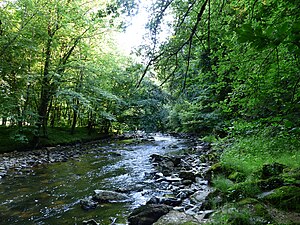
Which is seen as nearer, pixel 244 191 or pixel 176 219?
pixel 176 219

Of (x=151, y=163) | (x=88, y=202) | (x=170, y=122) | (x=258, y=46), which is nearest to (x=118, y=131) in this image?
(x=170, y=122)

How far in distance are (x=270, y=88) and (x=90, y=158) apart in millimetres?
10495

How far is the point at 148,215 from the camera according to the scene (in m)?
4.65

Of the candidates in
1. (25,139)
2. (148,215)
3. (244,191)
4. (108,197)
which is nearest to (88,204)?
(108,197)

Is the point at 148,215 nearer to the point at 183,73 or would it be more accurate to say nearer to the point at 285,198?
the point at 285,198

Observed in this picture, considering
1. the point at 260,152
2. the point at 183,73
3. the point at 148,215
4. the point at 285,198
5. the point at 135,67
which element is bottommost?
the point at 148,215

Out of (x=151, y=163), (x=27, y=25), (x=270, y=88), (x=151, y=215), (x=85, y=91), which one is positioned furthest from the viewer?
(x=85, y=91)

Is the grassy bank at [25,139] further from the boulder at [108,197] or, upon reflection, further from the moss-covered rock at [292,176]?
the moss-covered rock at [292,176]

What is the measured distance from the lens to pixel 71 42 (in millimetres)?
17656

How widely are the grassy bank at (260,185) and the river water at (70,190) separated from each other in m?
2.13

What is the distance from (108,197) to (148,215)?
6.39 ft

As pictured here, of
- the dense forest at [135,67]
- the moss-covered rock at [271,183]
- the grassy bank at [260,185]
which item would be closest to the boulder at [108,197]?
the grassy bank at [260,185]

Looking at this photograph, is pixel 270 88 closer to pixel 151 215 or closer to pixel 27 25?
pixel 151 215

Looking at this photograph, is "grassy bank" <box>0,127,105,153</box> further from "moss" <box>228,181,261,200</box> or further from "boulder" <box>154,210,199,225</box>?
"moss" <box>228,181,261,200</box>
